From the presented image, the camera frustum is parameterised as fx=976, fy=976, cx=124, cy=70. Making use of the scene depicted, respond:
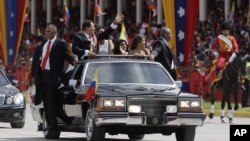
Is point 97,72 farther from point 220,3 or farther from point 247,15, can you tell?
point 220,3

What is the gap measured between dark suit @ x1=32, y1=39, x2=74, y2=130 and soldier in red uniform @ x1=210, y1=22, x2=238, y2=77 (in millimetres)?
7508

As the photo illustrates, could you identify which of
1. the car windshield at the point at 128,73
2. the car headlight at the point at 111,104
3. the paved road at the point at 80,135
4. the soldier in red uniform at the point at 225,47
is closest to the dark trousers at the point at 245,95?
the soldier in red uniform at the point at 225,47

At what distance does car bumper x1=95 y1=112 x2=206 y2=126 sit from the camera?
14.8 meters

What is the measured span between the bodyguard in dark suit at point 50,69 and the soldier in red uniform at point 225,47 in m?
7.51

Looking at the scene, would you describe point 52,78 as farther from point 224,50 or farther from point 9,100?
point 224,50

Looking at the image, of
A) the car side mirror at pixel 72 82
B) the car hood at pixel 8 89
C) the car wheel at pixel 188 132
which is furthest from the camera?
the car hood at pixel 8 89

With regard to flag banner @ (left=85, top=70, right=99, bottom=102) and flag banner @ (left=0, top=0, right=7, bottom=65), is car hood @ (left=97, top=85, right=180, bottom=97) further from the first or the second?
flag banner @ (left=0, top=0, right=7, bottom=65)

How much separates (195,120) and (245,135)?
390 cm

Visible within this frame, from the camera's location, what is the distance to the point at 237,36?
3562cm

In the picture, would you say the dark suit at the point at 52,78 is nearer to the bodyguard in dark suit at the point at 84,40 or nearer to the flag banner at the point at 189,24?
the bodyguard in dark suit at the point at 84,40

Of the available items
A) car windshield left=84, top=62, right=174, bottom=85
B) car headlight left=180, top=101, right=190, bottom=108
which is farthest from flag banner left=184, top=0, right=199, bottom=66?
car headlight left=180, top=101, right=190, bottom=108

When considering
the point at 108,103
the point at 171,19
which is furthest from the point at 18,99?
the point at 171,19

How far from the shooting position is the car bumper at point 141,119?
1480 cm

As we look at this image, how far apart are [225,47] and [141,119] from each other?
10.2 metres
